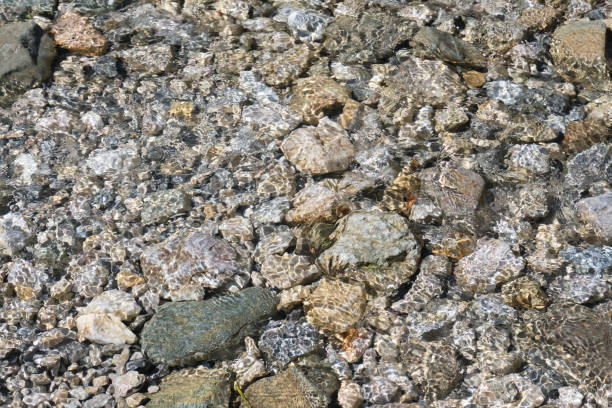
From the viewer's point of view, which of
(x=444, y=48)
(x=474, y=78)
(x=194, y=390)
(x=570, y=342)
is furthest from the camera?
(x=444, y=48)

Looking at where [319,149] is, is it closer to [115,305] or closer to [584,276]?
[115,305]

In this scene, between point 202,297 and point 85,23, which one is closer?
point 202,297

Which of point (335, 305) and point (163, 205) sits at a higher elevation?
point (163, 205)

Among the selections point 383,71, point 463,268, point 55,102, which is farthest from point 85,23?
point 463,268

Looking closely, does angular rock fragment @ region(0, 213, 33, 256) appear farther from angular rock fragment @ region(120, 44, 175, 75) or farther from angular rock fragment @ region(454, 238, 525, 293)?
angular rock fragment @ region(454, 238, 525, 293)

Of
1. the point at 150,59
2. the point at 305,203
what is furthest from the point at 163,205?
the point at 150,59

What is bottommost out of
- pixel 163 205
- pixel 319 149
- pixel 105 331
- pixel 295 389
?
pixel 295 389

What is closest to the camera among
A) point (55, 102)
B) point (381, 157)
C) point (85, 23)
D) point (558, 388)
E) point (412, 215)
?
point (558, 388)

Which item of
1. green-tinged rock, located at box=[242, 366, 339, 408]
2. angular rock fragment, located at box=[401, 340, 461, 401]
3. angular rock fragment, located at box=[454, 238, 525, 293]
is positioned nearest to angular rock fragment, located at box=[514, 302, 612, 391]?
angular rock fragment, located at box=[454, 238, 525, 293]

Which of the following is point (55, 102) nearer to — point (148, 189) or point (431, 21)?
point (148, 189)
